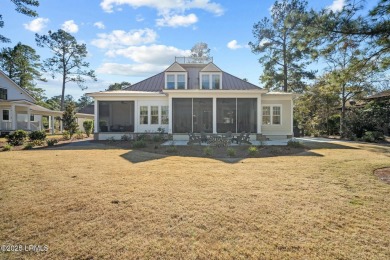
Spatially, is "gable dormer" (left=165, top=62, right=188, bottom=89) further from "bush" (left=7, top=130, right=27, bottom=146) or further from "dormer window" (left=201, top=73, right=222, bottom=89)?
"bush" (left=7, top=130, right=27, bottom=146)

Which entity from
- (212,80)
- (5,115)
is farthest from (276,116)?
(5,115)

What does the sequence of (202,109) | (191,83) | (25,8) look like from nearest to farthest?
(25,8) → (202,109) → (191,83)

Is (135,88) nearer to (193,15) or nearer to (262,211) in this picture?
(193,15)

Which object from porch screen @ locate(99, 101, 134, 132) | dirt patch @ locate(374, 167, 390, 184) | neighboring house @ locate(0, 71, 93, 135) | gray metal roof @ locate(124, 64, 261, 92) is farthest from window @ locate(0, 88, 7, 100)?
dirt patch @ locate(374, 167, 390, 184)

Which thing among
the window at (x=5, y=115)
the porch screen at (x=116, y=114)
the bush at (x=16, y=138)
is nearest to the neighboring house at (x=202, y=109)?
the porch screen at (x=116, y=114)

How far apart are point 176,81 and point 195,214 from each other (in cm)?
1711

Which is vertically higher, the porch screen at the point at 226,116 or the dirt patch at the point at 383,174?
the porch screen at the point at 226,116

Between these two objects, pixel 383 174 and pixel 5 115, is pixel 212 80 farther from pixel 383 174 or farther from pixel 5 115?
pixel 5 115

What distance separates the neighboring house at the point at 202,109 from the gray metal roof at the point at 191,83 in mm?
1272

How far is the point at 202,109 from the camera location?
18.4 meters

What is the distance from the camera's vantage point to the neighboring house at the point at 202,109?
1719cm

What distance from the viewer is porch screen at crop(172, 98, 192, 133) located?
17.7 meters

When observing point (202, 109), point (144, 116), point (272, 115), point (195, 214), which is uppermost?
point (202, 109)

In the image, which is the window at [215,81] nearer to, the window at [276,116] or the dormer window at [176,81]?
the dormer window at [176,81]
